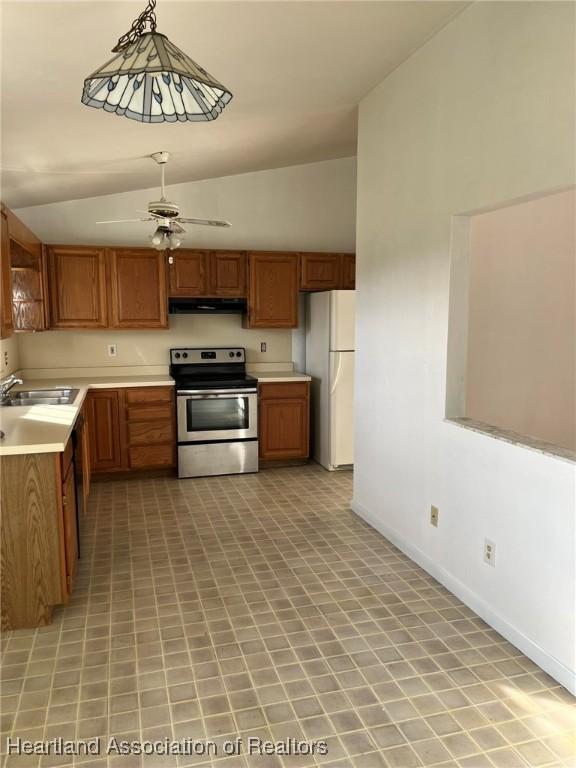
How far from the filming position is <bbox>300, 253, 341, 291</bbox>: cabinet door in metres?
5.43

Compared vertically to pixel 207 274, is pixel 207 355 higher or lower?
lower

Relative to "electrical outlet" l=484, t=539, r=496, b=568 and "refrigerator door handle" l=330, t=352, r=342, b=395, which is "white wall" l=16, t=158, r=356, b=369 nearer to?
"refrigerator door handle" l=330, t=352, r=342, b=395

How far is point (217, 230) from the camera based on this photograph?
5.46 m

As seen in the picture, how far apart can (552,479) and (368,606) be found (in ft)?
3.74

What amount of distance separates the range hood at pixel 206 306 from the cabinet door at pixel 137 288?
0.36 ft

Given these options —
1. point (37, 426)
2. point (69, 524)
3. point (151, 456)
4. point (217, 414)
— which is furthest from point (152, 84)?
point (151, 456)

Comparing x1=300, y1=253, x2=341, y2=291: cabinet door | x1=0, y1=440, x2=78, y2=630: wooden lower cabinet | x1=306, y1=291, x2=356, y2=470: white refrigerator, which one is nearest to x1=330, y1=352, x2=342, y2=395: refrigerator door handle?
x1=306, y1=291, x2=356, y2=470: white refrigerator

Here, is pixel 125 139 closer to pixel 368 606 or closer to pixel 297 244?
pixel 297 244

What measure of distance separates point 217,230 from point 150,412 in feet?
6.21

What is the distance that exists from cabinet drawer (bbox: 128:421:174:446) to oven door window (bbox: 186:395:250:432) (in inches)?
7.7

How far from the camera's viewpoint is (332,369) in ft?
16.6

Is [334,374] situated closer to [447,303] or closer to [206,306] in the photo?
[206,306]

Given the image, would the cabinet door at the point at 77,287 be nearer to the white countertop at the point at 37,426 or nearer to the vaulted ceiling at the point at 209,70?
the vaulted ceiling at the point at 209,70

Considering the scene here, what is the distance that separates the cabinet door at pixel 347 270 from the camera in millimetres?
5527
